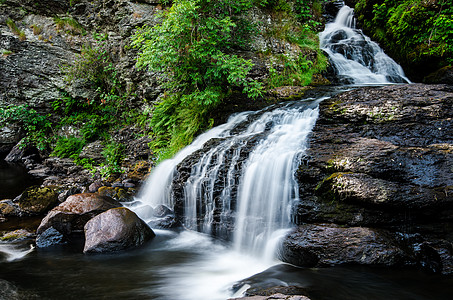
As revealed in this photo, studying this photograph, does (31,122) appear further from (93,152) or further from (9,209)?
(9,209)

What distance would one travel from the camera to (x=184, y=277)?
440 centimetres

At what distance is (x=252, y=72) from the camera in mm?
9789

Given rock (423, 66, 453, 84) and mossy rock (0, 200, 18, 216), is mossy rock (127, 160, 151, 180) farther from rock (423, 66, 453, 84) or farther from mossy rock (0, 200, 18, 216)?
rock (423, 66, 453, 84)

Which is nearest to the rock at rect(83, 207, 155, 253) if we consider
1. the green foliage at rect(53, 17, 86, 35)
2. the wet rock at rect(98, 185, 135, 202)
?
the wet rock at rect(98, 185, 135, 202)

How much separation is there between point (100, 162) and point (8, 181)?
10.6 feet

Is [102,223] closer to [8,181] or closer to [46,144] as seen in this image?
[8,181]

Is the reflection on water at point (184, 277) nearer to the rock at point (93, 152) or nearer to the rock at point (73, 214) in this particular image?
the rock at point (73, 214)

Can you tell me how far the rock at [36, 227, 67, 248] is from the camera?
210 inches

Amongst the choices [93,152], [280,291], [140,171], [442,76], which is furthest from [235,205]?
[93,152]

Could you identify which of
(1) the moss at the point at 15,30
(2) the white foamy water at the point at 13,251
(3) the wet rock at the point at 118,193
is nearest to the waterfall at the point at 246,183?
(3) the wet rock at the point at 118,193

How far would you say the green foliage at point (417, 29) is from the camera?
8.16 meters

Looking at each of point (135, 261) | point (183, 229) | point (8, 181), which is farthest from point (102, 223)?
point (8, 181)

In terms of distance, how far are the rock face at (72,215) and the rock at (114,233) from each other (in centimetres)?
68

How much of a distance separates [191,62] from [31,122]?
32.7ft
